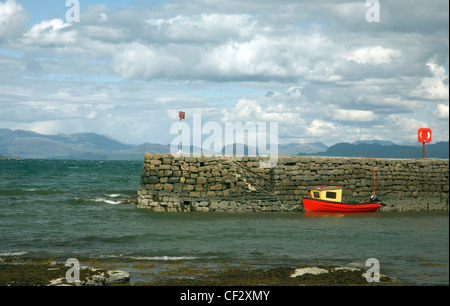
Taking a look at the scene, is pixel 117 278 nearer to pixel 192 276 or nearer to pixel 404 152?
pixel 192 276

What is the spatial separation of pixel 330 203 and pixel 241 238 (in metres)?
8.19

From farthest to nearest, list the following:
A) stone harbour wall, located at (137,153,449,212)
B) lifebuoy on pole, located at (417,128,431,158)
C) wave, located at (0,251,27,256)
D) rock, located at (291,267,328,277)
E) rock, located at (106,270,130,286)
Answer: lifebuoy on pole, located at (417,128,431,158) → stone harbour wall, located at (137,153,449,212) → wave, located at (0,251,27,256) → rock, located at (291,267,328,277) → rock, located at (106,270,130,286)

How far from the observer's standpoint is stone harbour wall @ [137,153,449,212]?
82.5 feet

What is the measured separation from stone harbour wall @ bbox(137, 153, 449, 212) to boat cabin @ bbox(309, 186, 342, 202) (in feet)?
3.45

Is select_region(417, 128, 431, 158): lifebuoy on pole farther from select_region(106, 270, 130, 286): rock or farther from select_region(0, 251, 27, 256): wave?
select_region(0, 251, 27, 256): wave

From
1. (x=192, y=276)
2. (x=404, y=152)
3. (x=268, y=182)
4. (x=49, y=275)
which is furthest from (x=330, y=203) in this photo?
(x=404, y=152)

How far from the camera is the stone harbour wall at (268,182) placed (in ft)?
82.5

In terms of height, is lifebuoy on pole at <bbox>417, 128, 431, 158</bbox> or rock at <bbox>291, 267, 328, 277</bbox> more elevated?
lifebuoy on pole at <bbox>417, 128, 431, 158</bbox>

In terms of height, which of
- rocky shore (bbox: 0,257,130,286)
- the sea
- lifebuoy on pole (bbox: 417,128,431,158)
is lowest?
the sea

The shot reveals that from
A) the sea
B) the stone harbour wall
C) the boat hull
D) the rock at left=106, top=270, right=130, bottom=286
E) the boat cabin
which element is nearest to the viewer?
the rock at left=106, top=270, right=130, bottom=286

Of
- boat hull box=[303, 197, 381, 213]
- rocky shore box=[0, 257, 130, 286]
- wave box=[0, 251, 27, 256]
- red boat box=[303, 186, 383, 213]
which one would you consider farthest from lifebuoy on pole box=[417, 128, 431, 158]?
wave box=[0, 251, 27, 256]

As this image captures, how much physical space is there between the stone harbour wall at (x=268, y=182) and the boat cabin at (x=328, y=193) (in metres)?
1.05

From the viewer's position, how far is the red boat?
79.8 feet

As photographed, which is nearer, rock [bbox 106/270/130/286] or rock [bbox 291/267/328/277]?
rock [bbox 106/270/130/286]
